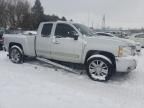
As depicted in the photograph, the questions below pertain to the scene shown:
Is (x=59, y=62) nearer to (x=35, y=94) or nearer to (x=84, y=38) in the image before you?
(x=84, y=38)

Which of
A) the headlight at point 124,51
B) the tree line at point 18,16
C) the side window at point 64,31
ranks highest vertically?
the tree line at point 18,16

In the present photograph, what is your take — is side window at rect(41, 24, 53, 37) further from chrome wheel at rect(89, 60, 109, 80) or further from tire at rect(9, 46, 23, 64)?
chrome wheel at rect(89, 60, 109, 80)

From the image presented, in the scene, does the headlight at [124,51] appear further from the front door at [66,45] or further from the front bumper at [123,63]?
the front door at [66,45]

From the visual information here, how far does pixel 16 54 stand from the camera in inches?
358

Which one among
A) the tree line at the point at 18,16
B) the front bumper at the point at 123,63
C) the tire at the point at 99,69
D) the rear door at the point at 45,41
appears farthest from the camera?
the tree line at the point at 18,16

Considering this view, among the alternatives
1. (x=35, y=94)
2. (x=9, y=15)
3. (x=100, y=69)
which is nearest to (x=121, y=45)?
(x=100, y=69)

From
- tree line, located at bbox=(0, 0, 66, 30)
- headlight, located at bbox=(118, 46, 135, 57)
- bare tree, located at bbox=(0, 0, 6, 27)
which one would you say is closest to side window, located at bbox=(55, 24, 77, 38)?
headlight, located at bbox=(118, 46, 135, 57)

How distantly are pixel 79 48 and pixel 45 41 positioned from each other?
1.56 m

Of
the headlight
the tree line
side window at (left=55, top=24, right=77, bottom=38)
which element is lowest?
the headlight

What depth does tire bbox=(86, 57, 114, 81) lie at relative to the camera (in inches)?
259

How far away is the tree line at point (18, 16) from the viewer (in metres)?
44.9

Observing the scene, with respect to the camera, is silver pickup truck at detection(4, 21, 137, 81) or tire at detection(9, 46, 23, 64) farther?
tire at detection(9, 46, 23, 64)

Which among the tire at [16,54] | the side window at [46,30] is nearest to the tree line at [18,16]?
the tire at [16,54]

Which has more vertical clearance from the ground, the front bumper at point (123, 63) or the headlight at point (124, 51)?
the headlight at point (124, 51)
